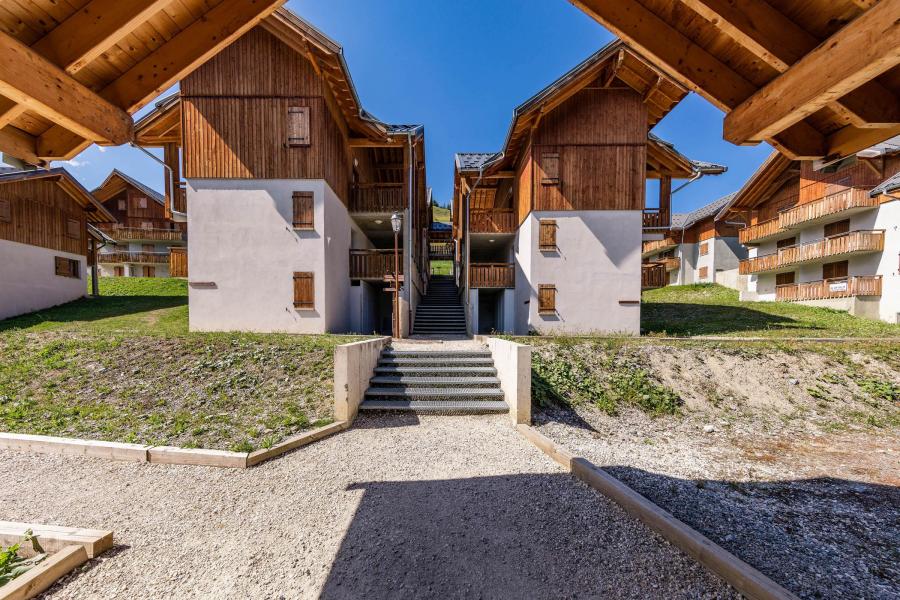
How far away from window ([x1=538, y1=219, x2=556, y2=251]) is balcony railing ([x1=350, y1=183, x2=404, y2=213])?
6.28 meters

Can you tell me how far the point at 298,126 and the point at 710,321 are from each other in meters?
19.4

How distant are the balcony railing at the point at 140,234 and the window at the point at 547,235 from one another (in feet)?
104

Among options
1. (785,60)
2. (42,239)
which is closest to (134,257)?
(42,239)

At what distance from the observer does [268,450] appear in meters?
4.92

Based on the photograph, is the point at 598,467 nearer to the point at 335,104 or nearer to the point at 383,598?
the point at 383,598

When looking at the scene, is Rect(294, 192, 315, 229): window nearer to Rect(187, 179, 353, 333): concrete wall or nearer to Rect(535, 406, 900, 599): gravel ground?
Rect(187, 179, 353, 333): concrete wall

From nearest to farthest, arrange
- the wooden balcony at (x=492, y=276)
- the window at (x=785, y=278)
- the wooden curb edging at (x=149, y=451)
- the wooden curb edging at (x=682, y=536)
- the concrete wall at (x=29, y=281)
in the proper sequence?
the wooden curb edging at (x=682, y=536), the wooden curb edging at (x=149, y=451), the concrete wall at (x=29, y=281), the wooden balcony at (x=492, y=276), the window at (x=785, y=278)

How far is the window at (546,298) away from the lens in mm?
14195

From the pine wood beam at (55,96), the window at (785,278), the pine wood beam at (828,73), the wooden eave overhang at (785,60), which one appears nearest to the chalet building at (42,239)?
the pine wood beam at (55,96)

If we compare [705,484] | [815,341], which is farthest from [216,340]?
[815,341]

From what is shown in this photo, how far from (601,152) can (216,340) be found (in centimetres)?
1509

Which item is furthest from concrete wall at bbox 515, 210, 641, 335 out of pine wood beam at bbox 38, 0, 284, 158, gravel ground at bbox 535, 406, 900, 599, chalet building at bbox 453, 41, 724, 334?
pine wood beam at bbox 38, 0, 284, 158

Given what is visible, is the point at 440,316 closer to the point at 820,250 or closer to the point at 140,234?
the point at 820,250

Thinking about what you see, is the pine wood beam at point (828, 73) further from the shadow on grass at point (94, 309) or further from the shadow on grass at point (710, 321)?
the shadow on grass at point (94, 309)
